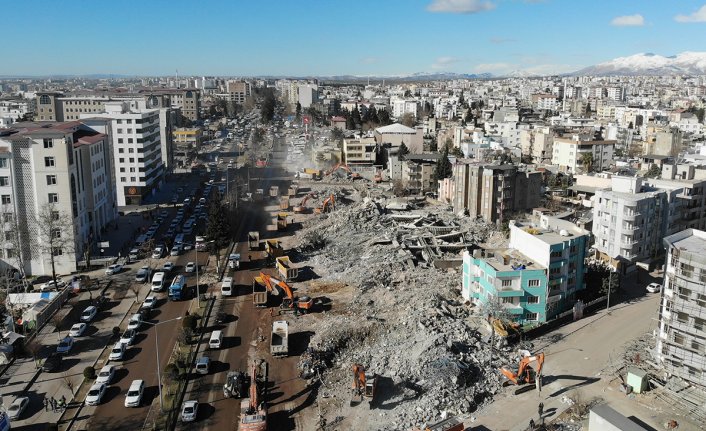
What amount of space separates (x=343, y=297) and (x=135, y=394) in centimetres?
957

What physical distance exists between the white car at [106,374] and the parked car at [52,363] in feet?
5.60

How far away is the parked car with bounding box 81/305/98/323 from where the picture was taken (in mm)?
21297

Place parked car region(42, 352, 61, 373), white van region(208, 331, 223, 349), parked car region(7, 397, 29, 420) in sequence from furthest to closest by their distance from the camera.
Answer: white van region(208, 331, 223, 349), parked car region(42, 352, 61, 373), parked car region(7, 397, 29, 420)

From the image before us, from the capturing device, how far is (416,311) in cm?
2052

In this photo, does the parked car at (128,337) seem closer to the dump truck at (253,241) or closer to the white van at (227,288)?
the white van at (227,288)

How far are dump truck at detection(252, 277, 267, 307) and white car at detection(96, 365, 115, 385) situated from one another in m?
6.35

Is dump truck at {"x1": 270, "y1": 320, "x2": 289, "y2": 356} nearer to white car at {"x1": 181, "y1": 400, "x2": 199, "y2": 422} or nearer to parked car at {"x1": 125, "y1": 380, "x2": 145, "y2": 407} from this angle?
white car at {"x1": 181, "y1": 400, "x2": 199, "y2": 422}

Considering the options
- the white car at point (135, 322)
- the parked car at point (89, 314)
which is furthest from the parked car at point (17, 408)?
the parked car at point (89, 314)

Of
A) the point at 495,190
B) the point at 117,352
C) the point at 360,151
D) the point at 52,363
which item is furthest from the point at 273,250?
the point at 360,151

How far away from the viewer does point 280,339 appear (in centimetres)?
1908

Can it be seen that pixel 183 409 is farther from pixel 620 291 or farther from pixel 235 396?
pixel 620 291

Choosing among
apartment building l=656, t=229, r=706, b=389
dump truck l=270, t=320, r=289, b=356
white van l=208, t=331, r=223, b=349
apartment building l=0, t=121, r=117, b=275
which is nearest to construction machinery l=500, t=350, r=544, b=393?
apartment building l=656, t=229, r=706, b=389

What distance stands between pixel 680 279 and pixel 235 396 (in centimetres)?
1278

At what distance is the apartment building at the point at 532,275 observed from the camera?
20.4m
